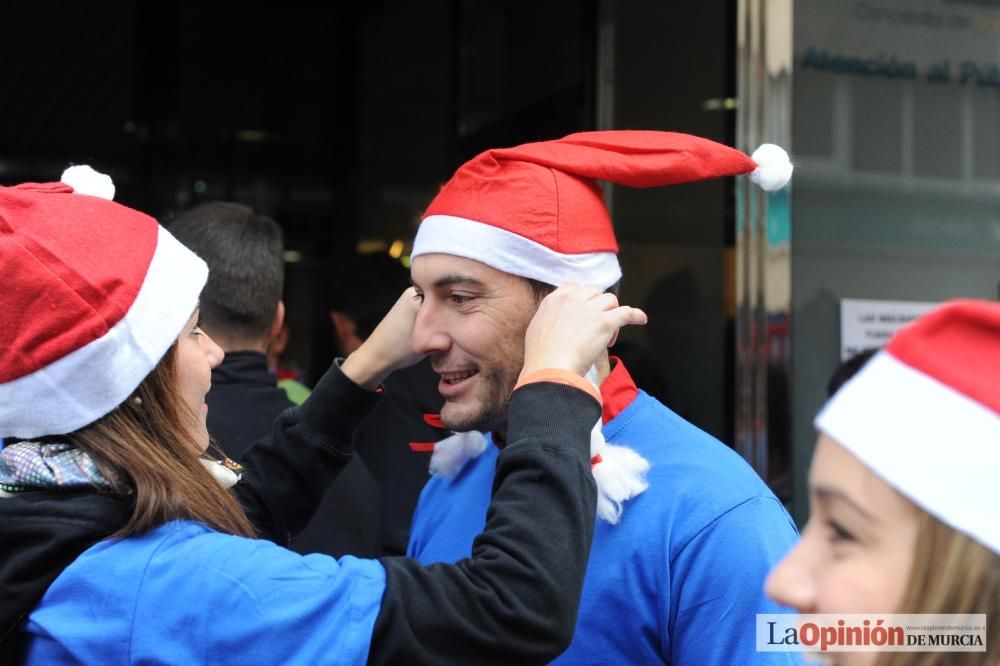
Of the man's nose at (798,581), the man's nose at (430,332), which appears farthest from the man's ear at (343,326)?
the man's nose at (798,581)

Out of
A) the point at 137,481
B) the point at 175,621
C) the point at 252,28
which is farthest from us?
the point at 252,28

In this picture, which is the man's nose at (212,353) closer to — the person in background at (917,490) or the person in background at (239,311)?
the person in background at (239,311)

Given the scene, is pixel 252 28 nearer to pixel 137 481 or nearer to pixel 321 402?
pixel 321 402

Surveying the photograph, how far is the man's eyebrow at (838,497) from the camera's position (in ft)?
3.61

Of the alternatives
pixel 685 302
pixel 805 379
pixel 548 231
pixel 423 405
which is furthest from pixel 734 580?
pixel 685 302

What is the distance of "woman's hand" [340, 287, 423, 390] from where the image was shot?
2301 millimetres

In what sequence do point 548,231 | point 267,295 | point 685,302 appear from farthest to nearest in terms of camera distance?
1. point 685,302
2. point 267,295
3. point 548,231

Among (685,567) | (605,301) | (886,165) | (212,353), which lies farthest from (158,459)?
(886,165)

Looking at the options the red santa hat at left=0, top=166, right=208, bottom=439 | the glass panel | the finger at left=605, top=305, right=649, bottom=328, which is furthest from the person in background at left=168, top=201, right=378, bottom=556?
the glass panel

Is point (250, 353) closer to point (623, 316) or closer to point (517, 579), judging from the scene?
point (623, 316)

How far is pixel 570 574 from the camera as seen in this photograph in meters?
1.55

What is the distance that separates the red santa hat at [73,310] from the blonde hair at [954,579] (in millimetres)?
1147

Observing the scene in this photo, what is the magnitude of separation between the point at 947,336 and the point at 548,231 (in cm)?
111

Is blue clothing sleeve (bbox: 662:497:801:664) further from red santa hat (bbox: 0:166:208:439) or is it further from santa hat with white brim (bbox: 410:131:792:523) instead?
red santa hat (bbox: 0:166:208:439)
